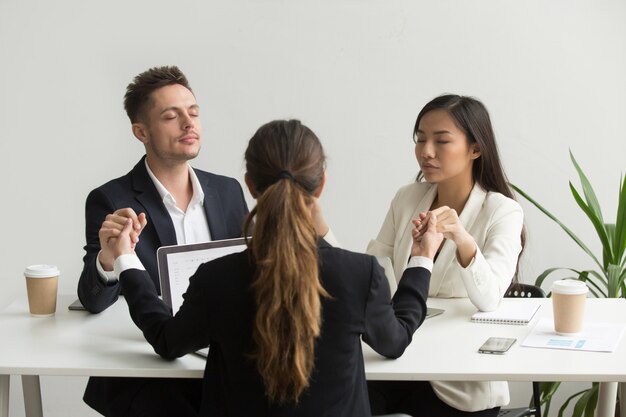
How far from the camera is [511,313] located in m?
2.43

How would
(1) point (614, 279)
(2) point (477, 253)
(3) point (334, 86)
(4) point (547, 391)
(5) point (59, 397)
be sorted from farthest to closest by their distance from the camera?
(5) point (59, 397) < (3) point (334, 86) < (4) point (547, 391) < (1) point (614, 279) < (2) point (477, 253)

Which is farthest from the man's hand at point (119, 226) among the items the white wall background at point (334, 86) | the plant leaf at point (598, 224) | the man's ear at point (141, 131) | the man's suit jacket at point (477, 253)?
the plant leaf at point (598, 224)

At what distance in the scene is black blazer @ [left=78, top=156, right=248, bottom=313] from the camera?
2.47 m

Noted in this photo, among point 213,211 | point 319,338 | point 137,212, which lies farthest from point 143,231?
point 319,338

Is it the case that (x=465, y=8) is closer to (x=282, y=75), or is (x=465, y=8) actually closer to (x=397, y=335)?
(x=282, y=75)

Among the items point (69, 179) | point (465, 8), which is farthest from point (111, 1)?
point (465, 8)

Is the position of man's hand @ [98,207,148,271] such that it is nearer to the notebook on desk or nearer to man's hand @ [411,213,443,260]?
the notebook on desk

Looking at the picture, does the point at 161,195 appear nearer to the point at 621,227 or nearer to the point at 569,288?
the point at 569,288

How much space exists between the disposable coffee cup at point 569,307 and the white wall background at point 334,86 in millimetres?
1545

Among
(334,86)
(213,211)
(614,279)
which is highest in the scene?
(334,86)

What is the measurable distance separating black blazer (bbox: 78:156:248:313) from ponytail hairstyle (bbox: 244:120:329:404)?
0.84 metres

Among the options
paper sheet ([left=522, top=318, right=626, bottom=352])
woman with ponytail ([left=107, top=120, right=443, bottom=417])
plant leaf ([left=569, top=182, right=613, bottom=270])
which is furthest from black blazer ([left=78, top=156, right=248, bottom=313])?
plant leaf ([left=569, top=182, right=613, bottom=270])

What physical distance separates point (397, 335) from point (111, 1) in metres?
2.30

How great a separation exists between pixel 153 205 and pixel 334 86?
4.19 ft
